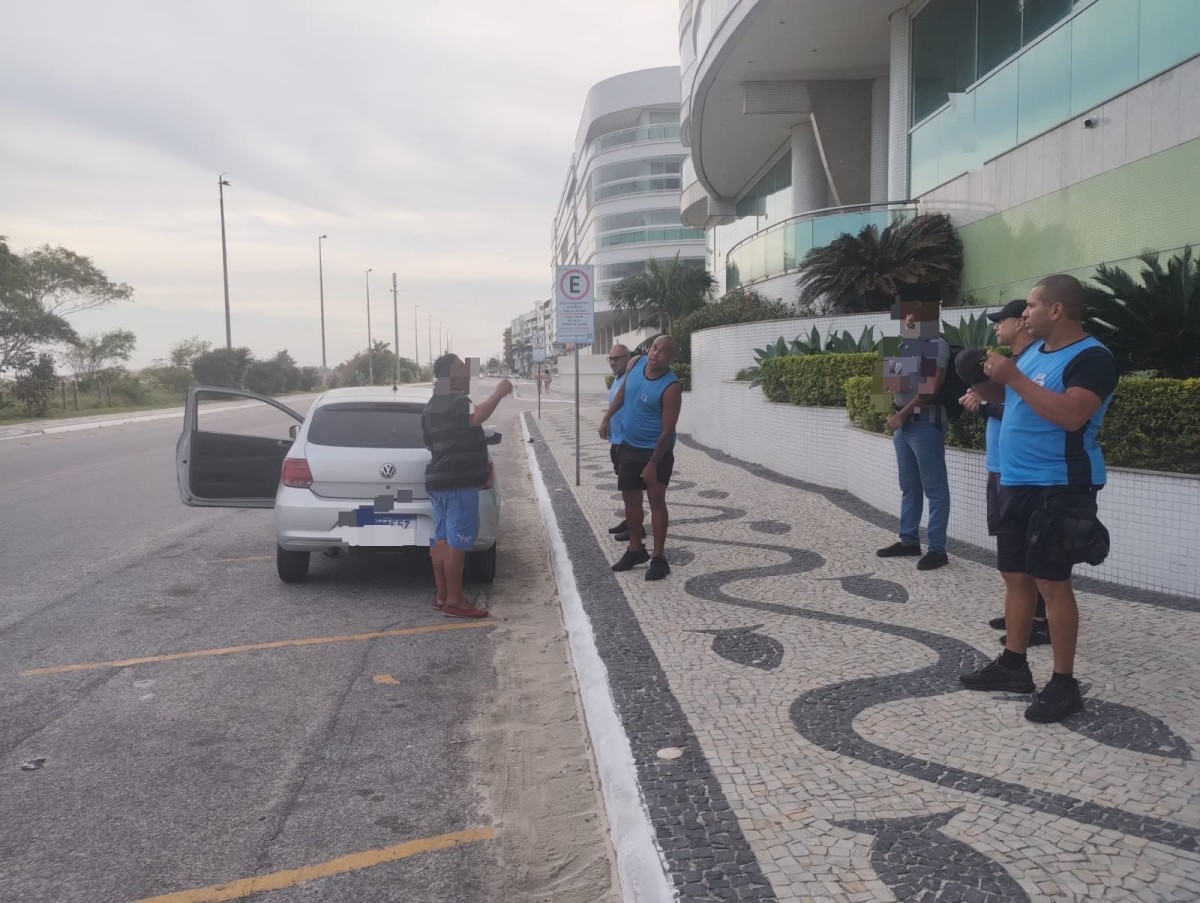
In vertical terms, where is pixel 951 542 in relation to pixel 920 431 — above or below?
below

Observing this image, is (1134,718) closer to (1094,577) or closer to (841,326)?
(1094,577)

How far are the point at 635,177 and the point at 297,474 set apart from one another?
6415cm

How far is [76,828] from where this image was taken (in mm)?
3301

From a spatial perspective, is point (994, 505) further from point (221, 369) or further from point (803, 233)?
point (221, 369)

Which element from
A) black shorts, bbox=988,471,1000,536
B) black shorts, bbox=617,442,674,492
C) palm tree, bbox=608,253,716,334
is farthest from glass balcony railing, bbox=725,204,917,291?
palm tree, bbox=608,253,716,334

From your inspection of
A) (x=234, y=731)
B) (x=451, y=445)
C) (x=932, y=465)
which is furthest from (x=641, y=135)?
(x=234, y=731)

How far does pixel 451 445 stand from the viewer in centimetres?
604

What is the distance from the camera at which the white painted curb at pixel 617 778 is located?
280 centimetres

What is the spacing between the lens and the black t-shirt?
604 centimetres

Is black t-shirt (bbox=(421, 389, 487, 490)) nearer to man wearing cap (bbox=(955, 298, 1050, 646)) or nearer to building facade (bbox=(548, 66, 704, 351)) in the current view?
man wearing cap (bbox=(955, 298, 1050, 646))

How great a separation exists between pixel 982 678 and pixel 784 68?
63.2 ft

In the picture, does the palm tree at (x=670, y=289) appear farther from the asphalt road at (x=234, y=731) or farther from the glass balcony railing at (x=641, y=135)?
the glass balcony railing at (x=641, y=135)

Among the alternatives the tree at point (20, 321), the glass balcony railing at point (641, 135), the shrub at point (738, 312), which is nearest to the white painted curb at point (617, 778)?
the shrub at point (738, 312)

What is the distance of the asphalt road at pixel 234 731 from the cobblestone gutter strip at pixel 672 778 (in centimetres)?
61
